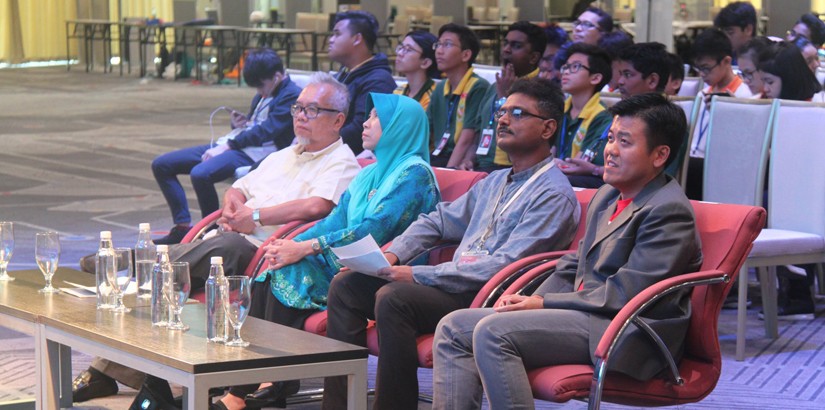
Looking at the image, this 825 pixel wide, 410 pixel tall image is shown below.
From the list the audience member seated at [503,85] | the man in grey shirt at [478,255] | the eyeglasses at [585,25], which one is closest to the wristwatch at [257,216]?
the man in grey shirt at [478,255]

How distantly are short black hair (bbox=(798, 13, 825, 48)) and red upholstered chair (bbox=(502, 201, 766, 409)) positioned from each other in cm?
682

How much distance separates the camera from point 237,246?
4793 millimetres

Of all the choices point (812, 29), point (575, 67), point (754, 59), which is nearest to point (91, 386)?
point (575, 67)

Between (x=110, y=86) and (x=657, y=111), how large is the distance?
21.9ft

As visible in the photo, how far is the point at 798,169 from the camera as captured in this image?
5594 millimetres

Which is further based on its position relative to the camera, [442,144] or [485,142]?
[442,144]

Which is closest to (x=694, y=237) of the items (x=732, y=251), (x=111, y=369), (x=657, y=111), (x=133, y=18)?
(x=732, y=251)

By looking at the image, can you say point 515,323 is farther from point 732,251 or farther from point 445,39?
point 445,39

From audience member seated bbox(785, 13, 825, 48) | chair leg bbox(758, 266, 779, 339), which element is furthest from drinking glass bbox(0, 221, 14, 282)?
audience member seated bbox(785, 13, 825, 48)

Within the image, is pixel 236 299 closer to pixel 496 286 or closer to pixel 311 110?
pixel 496 286

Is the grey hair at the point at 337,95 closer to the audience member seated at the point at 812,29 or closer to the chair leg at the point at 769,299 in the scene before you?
the chair leg at the point at 769,299

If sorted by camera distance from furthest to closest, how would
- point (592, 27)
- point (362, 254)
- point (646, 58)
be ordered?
point (592, 27)
point (646, 58)
point (362, 254)

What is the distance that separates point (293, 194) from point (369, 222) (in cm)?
67

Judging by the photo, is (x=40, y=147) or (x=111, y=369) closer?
(x=111, y=369)
